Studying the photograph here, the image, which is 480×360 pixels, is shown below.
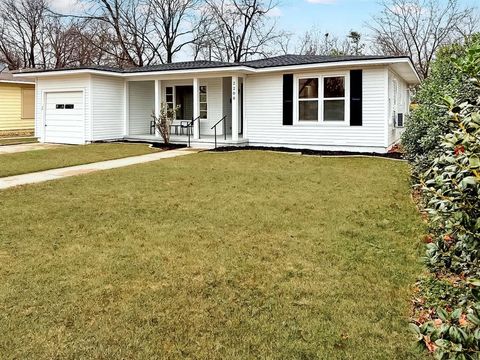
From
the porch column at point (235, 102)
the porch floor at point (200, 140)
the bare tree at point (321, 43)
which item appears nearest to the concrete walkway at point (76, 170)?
the porch floor at point (200, 140)

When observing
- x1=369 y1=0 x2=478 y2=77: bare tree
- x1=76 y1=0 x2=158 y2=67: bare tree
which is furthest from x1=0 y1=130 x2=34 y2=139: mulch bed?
x1=369 y1=0 x2=478 y2=77: bare tree

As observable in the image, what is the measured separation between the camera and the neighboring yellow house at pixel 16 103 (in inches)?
882

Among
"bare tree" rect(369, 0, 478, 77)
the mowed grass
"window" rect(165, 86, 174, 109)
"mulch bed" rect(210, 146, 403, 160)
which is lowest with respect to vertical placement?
the mowed grass

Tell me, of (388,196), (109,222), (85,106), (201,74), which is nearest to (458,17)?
(201,74)

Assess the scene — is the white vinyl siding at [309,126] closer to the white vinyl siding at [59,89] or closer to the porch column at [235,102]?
the porch column at [235,102]

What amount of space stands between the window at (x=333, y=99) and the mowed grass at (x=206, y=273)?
21.6 ft

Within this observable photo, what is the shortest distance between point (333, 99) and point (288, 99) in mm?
1578

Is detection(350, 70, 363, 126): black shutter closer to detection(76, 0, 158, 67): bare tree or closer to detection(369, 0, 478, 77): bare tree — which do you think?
detection(369, 0, 478, 77): bare tree

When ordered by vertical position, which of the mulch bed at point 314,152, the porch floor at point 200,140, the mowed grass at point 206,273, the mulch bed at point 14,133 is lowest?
the mowed grass at point 206,273

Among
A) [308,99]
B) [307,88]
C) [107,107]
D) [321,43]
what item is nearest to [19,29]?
[107,107]

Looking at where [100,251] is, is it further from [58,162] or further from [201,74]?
[201,74]

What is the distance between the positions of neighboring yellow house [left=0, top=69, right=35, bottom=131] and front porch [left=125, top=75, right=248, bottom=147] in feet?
25.8

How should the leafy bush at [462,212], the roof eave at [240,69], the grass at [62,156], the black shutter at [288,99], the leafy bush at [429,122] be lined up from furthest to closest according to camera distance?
the black shutter at [288,99], the roof eave at [240,69], the grass at [62,156], the leafy bush at [429,122], the leafy bush at [462,212]

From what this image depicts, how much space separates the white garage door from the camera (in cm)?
1703
